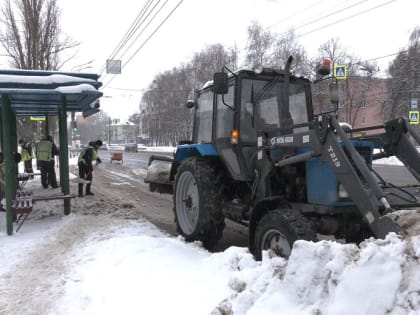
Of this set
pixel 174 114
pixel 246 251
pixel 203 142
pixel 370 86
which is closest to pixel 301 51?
pixel 370 86

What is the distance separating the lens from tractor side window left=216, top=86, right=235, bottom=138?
18.7ft

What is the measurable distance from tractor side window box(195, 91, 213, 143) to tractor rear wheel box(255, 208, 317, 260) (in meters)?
2.33

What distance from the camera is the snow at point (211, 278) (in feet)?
Result: 8.63

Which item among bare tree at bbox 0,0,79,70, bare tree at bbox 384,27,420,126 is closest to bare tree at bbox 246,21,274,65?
bare tree at bbox 384,27,420,126

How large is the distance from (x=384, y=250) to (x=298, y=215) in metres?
1.32

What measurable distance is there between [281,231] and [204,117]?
3.03 m

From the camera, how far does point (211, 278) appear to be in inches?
163

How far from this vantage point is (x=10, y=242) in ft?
Answer: 21.7

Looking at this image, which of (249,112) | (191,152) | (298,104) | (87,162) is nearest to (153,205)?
(87,162)

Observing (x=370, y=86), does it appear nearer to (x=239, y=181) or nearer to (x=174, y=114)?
(x=174, y=114)

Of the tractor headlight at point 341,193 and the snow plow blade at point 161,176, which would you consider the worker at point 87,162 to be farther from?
the tractor headlight at point 341,193

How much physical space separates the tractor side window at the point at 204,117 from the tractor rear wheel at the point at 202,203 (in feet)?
1.75

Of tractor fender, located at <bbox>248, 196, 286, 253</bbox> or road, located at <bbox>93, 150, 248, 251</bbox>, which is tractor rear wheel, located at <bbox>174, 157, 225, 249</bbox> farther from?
tractor fender, located at <bbox>248, 196, 286, 253</bbox>

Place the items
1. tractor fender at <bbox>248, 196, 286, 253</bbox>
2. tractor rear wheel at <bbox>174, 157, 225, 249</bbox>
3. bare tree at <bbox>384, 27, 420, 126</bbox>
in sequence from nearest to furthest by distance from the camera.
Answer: tractor fender at <bbox>248, 196, 286, 253</bbox>, tractor rear wheel at <bbox>174, 157, 225, 249</bbox>, bare tree at <bbox>384, 27, 420, 126</bbox>
